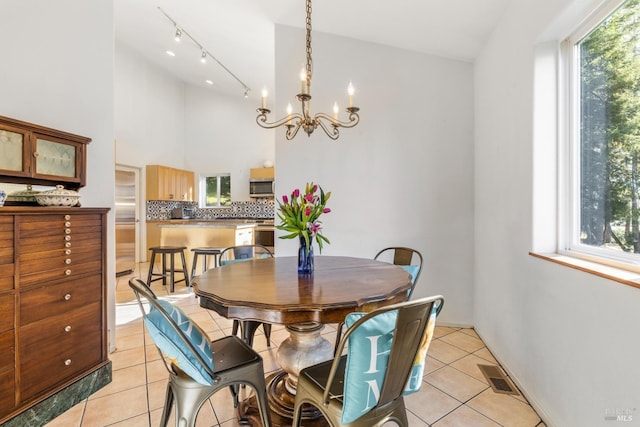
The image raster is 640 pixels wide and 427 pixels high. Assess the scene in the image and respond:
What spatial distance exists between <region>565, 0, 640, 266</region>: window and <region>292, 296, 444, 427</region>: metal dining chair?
1.02m

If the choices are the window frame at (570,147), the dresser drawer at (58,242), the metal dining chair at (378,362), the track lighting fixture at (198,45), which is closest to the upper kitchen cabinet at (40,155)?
the dresser drawer at (58,242)

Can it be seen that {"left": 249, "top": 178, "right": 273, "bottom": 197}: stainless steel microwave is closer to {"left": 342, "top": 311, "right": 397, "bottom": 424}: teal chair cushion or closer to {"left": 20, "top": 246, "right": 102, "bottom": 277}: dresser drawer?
{"left": 20, "top": 246, "right": 102, "bottom": 277}: dresser drawer

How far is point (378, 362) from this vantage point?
1.03m

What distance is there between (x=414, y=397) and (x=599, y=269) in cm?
125

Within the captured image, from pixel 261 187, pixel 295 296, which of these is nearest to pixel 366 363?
pixel 295 296

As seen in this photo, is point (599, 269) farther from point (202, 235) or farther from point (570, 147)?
point (202, 235)

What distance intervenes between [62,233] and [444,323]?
3.20 metres

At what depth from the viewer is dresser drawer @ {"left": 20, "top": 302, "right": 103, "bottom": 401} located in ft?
5.30

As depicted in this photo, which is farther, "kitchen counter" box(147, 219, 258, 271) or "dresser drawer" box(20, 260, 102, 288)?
"kitchen counter" box(147, 219, 258, 271)

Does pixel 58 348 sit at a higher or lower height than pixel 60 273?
lower

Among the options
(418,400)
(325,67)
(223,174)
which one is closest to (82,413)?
(418,400)

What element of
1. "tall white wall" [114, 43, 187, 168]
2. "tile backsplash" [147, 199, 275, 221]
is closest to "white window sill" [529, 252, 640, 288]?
"tile backsplash" [147, 199, 275, 221]

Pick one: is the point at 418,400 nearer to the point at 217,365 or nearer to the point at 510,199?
the point at 217,365

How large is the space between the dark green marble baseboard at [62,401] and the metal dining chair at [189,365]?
0.90m
